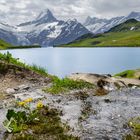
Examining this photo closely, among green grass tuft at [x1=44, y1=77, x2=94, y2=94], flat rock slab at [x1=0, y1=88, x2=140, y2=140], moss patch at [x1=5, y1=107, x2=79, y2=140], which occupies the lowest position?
moss patch at [x1=5, y1=107, x2=79, y2=140]

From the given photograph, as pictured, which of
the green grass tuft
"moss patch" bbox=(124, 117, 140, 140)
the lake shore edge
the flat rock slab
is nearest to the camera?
"moss patch" bbox=(124, 117, 140, 140)

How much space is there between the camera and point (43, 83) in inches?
1217

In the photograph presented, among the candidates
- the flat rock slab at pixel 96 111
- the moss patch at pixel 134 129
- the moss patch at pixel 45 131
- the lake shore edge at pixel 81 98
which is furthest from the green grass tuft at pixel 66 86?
the moss patch at pixel 134 129

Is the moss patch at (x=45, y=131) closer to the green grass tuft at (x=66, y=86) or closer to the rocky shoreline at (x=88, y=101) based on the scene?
the rocky shoreline at (x=88, y=101)

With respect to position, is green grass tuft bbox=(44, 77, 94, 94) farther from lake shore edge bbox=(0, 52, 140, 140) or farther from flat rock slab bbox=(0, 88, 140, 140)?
flat rock slab bbox=(0, 88, 140, 140)

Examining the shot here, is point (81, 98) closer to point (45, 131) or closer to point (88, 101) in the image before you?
point (88, 101)

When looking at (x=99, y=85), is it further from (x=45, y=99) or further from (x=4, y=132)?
(x=4, y=132)

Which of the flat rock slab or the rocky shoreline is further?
the rocky shoreline

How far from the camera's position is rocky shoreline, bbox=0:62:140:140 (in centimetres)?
1630

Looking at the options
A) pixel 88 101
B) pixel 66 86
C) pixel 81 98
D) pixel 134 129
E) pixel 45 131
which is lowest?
pixel 45 131

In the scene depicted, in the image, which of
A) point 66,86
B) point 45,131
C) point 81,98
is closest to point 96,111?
point 81,98

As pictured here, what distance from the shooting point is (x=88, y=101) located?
23.8 m

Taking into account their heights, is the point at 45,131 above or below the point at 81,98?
below

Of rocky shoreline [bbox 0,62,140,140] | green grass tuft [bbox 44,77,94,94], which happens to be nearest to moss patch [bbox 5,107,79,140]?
rocky shoreline [bbox 0,62,140,140]
